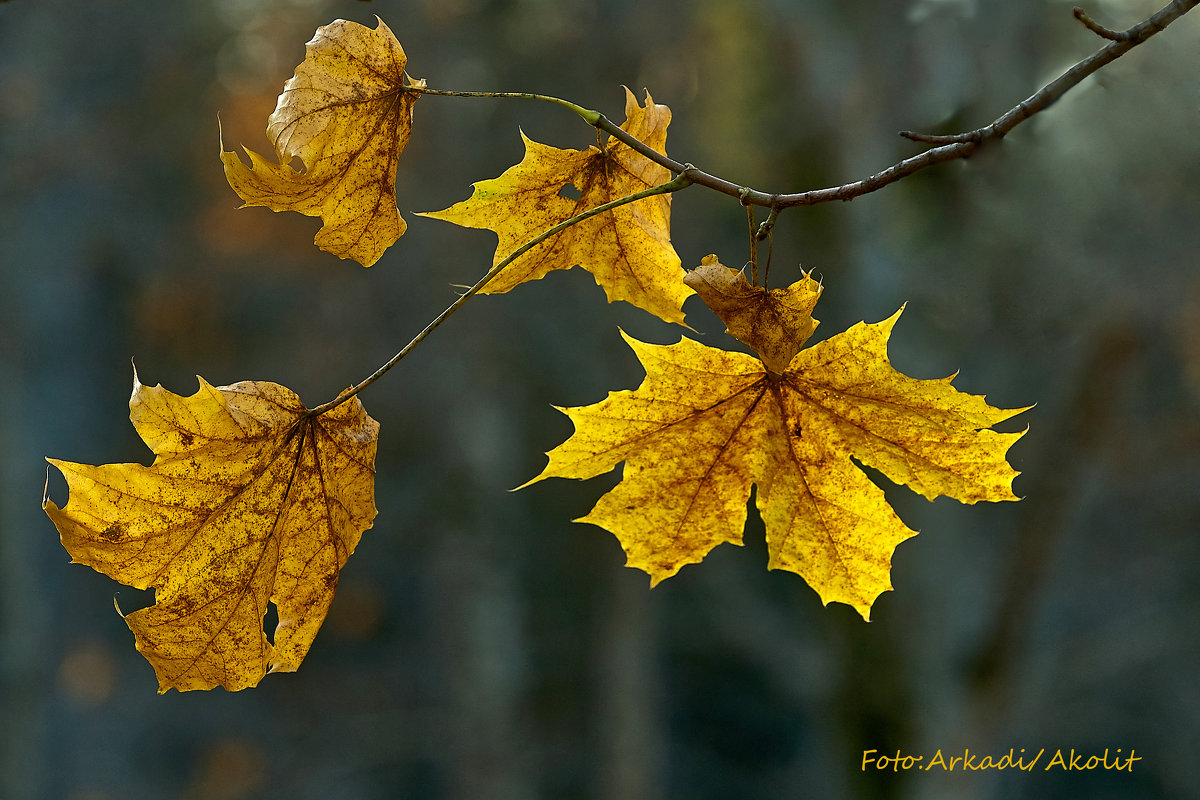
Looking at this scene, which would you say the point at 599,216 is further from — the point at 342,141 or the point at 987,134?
the point at 987,134

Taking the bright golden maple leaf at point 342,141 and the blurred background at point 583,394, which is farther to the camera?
the blurred background at point 583,394

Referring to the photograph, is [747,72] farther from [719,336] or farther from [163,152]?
[163,152]

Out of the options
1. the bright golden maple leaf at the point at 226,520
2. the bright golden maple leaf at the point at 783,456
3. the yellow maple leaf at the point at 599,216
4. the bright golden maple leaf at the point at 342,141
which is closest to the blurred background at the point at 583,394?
the yellow maple leaf at the point at 599,216

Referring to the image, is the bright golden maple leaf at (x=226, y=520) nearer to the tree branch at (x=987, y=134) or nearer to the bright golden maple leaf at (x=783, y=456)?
the bright golden maple leaf at (x=783, y=456)

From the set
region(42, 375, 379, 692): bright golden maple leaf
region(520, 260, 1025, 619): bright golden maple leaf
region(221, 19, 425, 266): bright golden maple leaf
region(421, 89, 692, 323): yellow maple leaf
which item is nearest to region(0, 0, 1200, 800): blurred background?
region(421, 89, 692, 323): yellow maple leaf

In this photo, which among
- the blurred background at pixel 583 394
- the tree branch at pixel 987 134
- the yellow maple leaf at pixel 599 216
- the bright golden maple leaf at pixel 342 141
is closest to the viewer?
the tree branch at pixel 987 134

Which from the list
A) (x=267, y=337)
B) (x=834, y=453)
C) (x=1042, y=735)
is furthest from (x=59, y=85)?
(x=1042, y=735)

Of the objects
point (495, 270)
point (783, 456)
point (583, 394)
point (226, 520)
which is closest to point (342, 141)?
point (495, 270)
